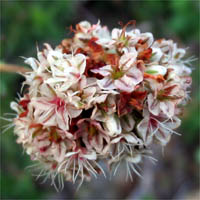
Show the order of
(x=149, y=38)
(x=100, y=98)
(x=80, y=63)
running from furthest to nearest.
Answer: (x=149, y=38) < (x=80, y=63) < (x=100, y=98)

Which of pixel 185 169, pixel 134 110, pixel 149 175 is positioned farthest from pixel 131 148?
pixel 185 169

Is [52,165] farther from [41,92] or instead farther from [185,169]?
[185,169]

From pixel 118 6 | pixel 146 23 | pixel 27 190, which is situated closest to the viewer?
pixel 27 190

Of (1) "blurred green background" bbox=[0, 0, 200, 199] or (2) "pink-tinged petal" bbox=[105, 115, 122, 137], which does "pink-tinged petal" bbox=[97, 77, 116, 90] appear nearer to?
(2) "pink-tinged petal" bbox=[105, 115, 122, 137]

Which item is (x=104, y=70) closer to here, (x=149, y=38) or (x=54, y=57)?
(x=54, y=57)

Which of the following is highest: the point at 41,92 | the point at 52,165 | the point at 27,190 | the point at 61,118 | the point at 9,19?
the point at 9,19

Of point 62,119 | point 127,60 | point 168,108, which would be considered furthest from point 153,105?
point 62,119

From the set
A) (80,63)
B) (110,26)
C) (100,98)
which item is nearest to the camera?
(100,98)
